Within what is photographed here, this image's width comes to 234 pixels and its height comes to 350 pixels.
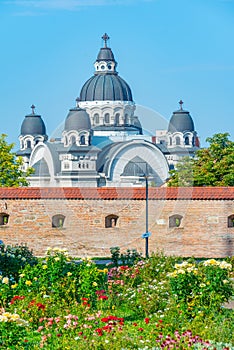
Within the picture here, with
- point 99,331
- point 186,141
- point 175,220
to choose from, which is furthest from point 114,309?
point 186,141

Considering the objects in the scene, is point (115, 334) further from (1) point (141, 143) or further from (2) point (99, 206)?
(1) point (141, 143)

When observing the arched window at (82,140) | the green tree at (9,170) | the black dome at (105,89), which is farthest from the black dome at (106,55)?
the green tree at (9,170)

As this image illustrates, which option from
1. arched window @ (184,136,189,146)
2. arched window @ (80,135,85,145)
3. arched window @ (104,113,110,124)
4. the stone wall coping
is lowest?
the stone wall coping

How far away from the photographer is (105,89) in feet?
250

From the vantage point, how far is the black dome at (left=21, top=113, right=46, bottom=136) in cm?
8069

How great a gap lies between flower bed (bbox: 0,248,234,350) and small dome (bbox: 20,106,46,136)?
6902cm

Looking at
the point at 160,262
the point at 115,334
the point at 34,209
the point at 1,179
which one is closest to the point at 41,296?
the point at 115,334

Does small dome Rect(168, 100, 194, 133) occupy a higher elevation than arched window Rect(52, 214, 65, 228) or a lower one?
higher

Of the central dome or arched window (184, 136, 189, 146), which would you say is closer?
the central dome

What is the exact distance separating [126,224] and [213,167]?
12746 mm

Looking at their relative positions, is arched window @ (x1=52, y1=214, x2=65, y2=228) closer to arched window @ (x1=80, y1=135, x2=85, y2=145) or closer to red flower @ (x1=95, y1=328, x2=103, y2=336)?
red flower @ (x1=95, y1=328, x2=103, y2=336)

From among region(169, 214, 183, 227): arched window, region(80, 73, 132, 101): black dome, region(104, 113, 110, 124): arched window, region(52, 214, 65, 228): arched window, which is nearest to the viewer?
region(52, 214, 65, 228): arched window

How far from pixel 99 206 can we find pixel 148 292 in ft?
26.1

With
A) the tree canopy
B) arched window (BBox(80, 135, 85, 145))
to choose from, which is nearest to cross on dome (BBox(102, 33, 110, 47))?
arched window (BBox(80, 135, 85, 145))
